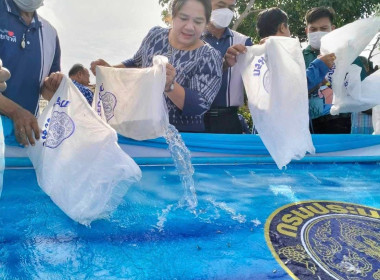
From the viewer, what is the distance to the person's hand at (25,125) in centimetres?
134

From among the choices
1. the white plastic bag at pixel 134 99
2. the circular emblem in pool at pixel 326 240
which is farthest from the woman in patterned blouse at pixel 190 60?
the circular emblem in pool at pixel 326 240

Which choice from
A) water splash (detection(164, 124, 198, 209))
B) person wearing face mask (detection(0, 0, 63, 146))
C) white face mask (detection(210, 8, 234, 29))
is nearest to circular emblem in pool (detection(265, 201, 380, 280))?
water splash (detection(164, 124, 198, 209))

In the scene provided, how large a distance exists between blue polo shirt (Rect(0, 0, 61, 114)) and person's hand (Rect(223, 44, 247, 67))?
2.71 feet

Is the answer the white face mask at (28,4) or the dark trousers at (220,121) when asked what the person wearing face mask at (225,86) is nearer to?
the dark trousers at (220,121)

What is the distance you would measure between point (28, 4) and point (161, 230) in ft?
3.67

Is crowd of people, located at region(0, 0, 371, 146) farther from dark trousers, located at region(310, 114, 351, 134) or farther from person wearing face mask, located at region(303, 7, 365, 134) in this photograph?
dark trousers, located at region(310, 114, 351, 134)

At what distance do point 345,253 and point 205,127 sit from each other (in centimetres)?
105

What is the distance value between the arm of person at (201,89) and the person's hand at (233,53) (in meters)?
0.10

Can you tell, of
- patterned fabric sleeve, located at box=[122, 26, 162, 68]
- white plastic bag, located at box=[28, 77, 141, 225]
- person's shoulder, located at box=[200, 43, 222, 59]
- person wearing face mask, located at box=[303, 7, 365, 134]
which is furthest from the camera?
person wearing face mask, located at box=[303, 7, 365, 134]

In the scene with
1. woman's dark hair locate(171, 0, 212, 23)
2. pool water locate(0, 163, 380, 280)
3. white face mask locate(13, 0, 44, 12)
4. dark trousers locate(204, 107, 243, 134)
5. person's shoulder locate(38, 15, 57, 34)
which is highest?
white face mask locate(13, 0, 44, 12)

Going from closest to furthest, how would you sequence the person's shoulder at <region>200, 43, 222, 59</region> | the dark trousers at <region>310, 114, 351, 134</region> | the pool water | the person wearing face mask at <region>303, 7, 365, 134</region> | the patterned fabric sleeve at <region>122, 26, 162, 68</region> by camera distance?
the pool water < the person's shoulder at <region>200, 43, 222, 59</region> < the patterned fabric sleeve at <region>122, 26, 162, 68</region> < the person wearing face mask at <region>303, 7, 365, 134</region> < the dark trousers at <region>310, 114, 351, 134</region>

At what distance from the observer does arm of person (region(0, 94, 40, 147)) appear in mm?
1333

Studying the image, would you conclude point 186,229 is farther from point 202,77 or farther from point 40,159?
point 202,77

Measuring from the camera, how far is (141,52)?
1.90 m
